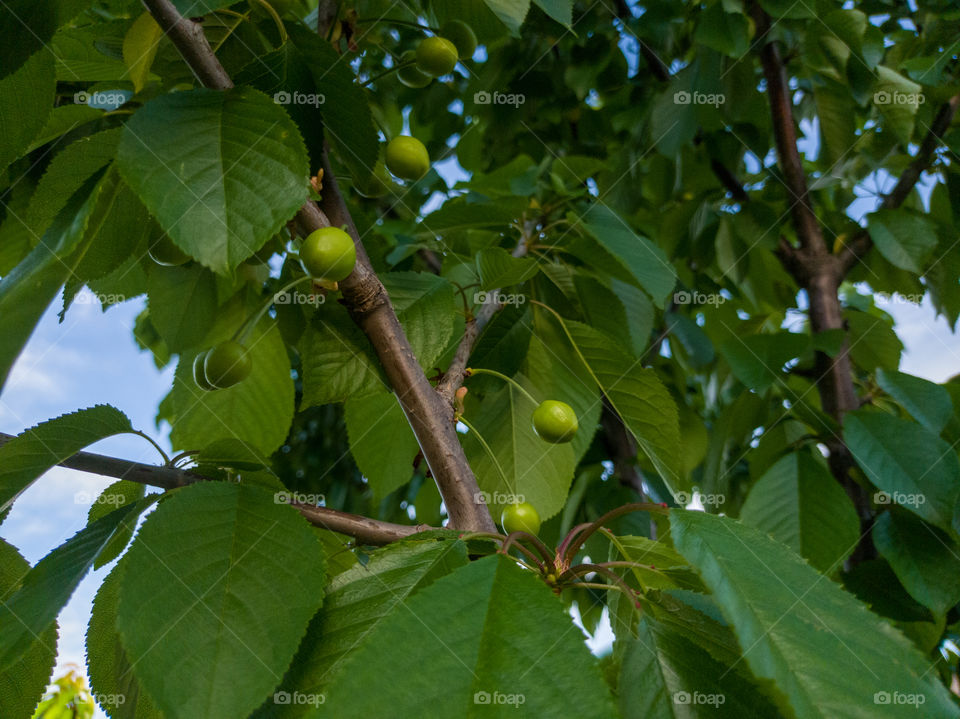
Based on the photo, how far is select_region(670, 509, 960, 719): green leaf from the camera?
36 cm

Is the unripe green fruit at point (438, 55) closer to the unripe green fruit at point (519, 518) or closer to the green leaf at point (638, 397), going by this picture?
the green leaf at point (638, 397)

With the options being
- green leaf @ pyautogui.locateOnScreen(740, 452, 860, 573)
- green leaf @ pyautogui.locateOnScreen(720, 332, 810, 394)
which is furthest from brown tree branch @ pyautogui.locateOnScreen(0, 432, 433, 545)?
green leaf @ pyautogui.locateOnScreen(720, 332, 810, 394)

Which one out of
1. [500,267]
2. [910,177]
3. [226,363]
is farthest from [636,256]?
[910,177]

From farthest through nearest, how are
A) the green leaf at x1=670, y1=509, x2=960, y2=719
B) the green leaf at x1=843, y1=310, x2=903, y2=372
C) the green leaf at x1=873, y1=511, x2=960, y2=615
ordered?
the green leaf at x1=843, y1=310, x2=903, y2=372
the green leaf at x1=873, y1=511, x2=960, y2=615
the green leaf at x1=670, y1=509, x2=960, y2=719

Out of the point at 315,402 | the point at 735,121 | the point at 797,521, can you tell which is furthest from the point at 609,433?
the point at 315,402

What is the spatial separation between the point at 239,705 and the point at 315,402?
13.1 inches

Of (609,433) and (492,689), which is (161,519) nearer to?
(492,689)

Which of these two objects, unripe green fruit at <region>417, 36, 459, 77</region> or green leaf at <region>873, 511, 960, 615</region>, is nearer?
unripe green fruit at <region>417, 36, 459, 77</region>

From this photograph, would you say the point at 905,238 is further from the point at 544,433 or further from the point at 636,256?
the point at 544,433

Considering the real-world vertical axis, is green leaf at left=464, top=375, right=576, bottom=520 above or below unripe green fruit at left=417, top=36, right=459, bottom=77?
below

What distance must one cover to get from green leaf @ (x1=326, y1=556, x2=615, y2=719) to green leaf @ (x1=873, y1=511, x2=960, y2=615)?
38.4 inches

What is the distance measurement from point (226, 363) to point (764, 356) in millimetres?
939

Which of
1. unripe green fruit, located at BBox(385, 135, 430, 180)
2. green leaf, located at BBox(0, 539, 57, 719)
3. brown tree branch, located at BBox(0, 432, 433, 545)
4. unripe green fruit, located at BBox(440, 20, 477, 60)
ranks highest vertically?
unripe green fruit, located at BBox(440, 20, 477, 60)

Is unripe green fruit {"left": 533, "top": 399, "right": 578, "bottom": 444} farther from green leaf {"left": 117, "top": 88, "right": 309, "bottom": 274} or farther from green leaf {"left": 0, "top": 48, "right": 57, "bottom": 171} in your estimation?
green leaf {"left": 0, "top": 48, "right": 57, "bottom": 171}
